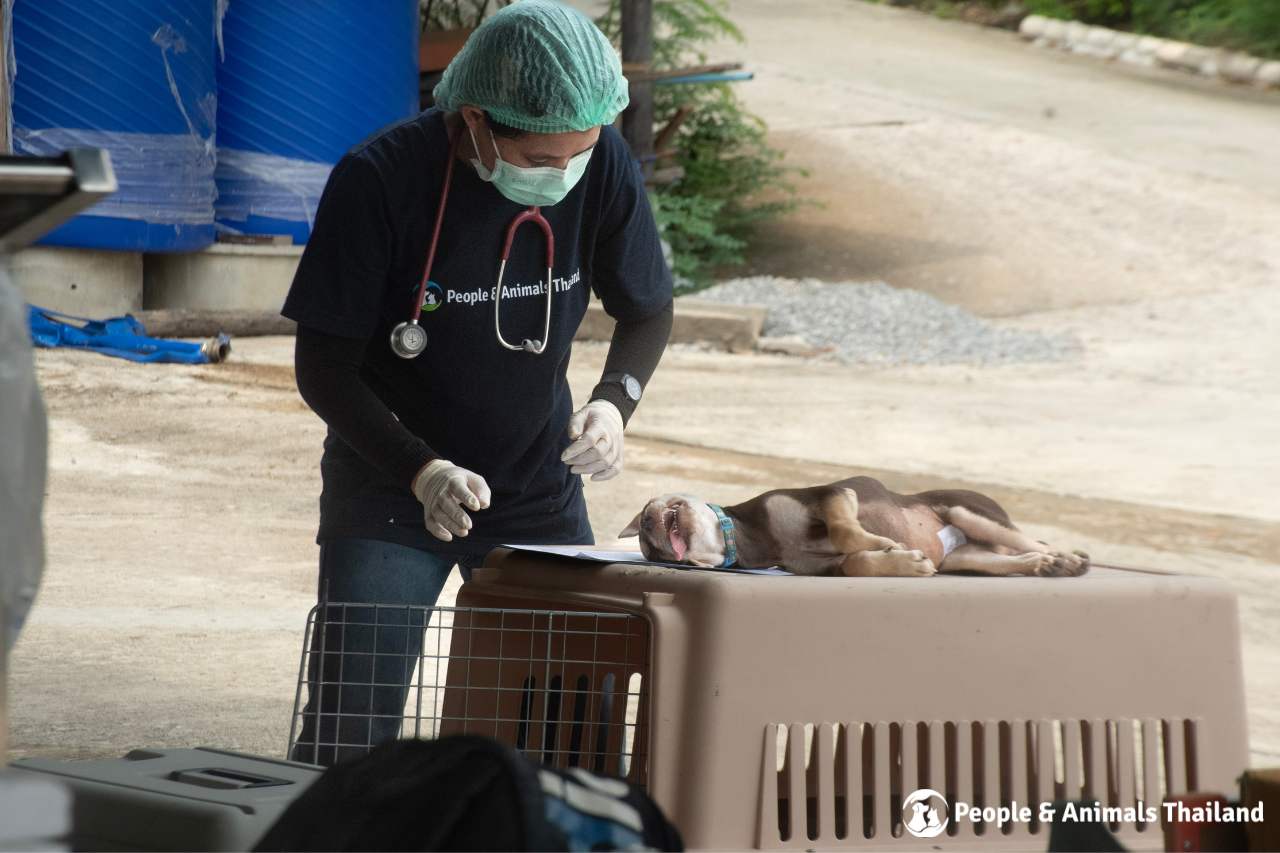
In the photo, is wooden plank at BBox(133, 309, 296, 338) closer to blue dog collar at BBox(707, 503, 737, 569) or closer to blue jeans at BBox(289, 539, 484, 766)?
blue jeans at BBox(289, 539, 484, 766)

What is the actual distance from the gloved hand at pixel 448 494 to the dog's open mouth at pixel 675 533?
30cm

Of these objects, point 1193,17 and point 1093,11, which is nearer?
point 1193,17

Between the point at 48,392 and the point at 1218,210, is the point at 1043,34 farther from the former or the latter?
the point at 48,392

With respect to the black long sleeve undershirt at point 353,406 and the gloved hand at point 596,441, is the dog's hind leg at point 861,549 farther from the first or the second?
the black long sleeve undershirt at point 353,406

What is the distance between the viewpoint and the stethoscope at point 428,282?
276 centimetres

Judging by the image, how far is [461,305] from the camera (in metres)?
2.83

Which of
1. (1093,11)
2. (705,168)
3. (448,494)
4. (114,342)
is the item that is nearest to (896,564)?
(448,494)

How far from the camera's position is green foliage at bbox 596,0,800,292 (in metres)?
14.4

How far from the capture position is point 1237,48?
22.6m

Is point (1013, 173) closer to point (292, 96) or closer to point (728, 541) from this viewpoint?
point (292, 96)

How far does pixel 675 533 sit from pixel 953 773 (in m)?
0.62

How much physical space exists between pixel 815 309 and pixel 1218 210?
5.06m

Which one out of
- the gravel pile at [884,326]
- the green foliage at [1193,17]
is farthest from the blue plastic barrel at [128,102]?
the green foliage at [1193,17]

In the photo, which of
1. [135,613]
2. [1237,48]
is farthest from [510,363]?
[1237,48]
